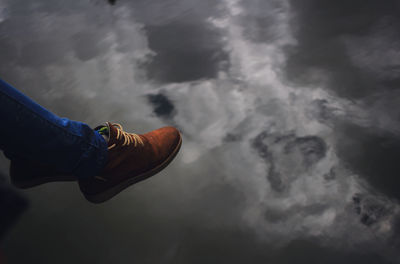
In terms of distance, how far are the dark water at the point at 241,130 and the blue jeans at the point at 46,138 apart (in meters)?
0.21

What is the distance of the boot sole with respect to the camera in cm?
83

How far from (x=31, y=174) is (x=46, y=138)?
28 centimetres

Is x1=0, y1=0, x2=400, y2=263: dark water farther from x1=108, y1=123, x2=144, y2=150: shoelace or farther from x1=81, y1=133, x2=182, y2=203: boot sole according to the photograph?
x1=108, y1=123, x2=144, y2=150: shoelace

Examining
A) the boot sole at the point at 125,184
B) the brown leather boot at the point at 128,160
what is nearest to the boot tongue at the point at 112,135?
the brown leather boot at the point at 128,160

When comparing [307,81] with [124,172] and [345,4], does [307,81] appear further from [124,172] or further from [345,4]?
[124,172]

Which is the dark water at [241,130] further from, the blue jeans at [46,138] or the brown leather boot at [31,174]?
the blue jeans at [46,138]

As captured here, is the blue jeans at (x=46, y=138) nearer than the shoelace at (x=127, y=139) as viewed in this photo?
Yes

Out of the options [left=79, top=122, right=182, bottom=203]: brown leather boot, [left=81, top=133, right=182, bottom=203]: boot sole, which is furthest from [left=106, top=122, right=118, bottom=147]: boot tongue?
[left=81, top=133, right=182, bottom=203]: boot sole

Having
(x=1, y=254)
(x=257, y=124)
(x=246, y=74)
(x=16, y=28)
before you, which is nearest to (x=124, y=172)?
(x=1, y=254)

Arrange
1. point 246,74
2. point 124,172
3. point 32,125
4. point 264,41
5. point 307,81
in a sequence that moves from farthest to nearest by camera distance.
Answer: point 264,41 < point 246,74 < point 307,81 < point 124,172 < point 32,125

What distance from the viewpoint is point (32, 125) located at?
64 centimetres

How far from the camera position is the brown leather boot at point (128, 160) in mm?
814

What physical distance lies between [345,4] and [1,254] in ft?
6.25

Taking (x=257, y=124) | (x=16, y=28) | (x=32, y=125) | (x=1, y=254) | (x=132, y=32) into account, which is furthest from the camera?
(x=16, y=28)
